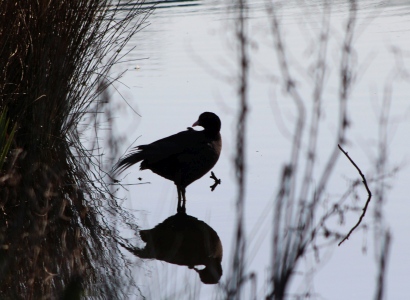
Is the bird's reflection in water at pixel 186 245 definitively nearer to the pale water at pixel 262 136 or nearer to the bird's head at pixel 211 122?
the pale water at pixel 262 136

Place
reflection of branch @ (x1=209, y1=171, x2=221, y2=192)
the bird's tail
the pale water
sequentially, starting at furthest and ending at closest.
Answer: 1. reflection of branch @ (x1=209, y1=171, x2=221, y2=192)
2. the bird's tail
3. the pale water

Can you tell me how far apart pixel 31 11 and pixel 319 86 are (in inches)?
135

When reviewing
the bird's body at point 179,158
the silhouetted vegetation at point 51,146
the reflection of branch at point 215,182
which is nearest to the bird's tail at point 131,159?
the bird's body at point 179,158

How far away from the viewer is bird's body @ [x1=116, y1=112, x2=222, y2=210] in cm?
505

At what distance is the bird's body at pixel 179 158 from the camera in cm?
505

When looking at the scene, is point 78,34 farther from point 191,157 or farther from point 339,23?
point 339,23

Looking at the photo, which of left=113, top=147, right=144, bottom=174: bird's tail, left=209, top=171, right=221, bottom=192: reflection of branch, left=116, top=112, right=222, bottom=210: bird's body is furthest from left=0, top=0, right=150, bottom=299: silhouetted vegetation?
left=209, top=171, right=221, bottom=192: reflection of branch

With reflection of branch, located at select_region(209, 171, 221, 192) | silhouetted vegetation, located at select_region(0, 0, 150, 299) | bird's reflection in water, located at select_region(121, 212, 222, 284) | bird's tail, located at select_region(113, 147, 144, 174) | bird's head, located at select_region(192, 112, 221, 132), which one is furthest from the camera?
bird's head, located at select_region(192, 112, 221, 132)

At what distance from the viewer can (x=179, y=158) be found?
5.11 metres

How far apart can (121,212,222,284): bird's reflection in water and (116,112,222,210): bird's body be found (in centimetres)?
40

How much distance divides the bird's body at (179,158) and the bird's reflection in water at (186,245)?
15.7 inches

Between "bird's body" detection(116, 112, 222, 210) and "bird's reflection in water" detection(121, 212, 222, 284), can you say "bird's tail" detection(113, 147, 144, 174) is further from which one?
"bird's reflection in water" detection(121, 212, 222, 284)

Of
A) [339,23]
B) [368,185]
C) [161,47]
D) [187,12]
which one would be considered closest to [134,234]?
[368,185]

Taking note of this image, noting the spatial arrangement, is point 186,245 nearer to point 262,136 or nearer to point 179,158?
point 179,158
